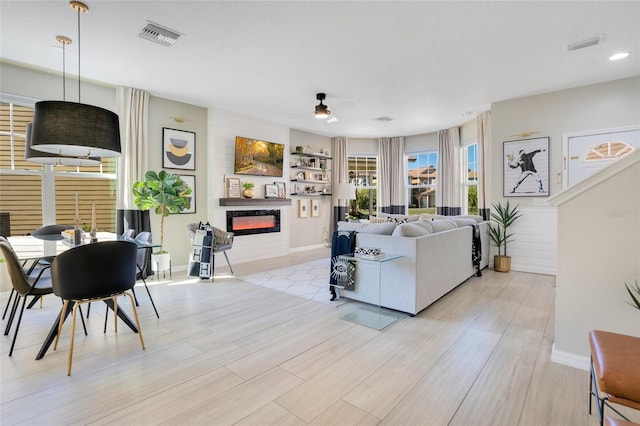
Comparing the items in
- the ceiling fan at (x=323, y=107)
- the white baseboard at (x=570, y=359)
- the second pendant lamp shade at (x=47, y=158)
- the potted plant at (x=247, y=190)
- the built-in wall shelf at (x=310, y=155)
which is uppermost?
the ceiling fan at (x=323, y=107)

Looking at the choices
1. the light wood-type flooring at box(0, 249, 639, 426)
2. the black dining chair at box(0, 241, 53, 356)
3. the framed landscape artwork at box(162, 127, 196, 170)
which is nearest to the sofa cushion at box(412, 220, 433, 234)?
the light wood-type flooring at box(0, 249, 639, 426)

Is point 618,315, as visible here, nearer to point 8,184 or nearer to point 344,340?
point 344,340

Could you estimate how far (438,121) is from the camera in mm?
6512

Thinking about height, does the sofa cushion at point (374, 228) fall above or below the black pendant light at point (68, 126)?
below

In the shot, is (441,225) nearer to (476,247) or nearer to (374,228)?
(374,228)

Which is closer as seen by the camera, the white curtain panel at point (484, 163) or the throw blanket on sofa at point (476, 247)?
the throw blanket on sofa at point (476, 247)

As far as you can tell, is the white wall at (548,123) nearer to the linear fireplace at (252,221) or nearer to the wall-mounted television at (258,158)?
the wall-mounted television at (258,158)

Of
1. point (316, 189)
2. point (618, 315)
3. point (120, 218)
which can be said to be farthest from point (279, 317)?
point (316, 189)

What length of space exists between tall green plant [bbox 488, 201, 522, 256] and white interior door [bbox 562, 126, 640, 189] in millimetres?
827

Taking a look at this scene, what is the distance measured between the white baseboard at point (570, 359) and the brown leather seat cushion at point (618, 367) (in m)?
0.80

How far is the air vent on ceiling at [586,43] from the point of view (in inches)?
125

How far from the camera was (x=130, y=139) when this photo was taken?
15.2 ft

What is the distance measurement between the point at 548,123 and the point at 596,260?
12.0 feet

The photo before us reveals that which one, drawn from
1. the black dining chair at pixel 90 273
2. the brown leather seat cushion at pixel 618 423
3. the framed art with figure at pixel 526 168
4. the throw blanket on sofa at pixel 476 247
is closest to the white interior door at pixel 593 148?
the framed art with figure at pixel 526 168
